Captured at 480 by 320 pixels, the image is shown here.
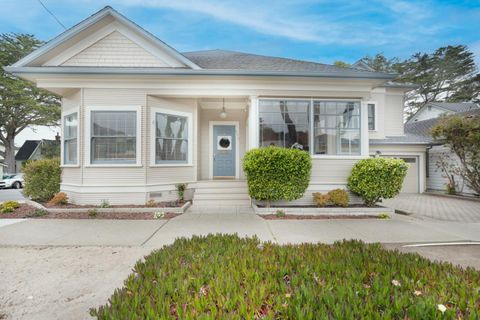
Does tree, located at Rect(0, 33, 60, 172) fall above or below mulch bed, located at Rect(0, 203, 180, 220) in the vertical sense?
above

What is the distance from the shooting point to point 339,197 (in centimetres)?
717

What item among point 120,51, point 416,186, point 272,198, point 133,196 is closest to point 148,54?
point 120,51

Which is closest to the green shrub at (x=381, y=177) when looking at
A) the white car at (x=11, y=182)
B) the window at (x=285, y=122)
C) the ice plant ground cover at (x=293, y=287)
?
the window at (x=285, y=122)

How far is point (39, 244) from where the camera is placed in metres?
4.45

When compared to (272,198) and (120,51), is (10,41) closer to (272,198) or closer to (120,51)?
(120,51)

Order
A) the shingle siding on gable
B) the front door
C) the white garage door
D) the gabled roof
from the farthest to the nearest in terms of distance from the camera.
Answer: the gabled roof → the white garage door → the front door → the shingle siding on gable

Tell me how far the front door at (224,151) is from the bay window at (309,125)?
2.46 metres

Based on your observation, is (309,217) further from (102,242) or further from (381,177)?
(102,242)

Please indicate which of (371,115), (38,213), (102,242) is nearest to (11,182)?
(38,213)

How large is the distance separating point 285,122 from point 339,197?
2.88 metres

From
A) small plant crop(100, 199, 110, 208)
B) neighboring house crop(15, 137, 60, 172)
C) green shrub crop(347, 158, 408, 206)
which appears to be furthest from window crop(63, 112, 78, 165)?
neighboring house crop(15, 137, 60, 172)

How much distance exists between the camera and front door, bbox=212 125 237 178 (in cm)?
990

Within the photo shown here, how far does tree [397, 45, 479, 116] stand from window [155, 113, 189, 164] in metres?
27.8

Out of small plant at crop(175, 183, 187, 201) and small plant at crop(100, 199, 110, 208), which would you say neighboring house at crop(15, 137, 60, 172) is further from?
small plant at crop(175, 183, 187, 201)
